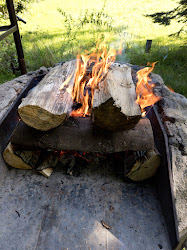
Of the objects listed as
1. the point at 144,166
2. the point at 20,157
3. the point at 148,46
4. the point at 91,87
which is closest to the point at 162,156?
the point at 144,166

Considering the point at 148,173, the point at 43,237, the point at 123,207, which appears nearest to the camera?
the point at 43,237

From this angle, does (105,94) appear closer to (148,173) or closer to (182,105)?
(148,173)

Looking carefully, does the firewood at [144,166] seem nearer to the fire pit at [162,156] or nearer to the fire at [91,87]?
the fire pit at [162,156]

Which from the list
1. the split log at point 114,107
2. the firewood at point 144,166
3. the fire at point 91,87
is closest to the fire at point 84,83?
the fire at point 91,87

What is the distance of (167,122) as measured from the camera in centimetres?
245

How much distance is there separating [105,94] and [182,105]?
1463mm

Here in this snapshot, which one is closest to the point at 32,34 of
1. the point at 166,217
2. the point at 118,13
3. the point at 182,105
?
the point at 118,13

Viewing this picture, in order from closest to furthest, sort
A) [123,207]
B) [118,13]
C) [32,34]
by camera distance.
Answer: [123,207]
[32,34]
[118,13]

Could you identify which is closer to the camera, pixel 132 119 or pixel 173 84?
pixel 132 119

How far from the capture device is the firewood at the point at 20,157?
2.15 meters

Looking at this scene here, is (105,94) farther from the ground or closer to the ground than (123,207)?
farther from the ground

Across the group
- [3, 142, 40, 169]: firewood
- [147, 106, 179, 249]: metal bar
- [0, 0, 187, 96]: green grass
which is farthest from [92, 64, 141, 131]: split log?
[0, 0, 187, 96]: green grass

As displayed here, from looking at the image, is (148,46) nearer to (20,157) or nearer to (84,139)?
(84,139)

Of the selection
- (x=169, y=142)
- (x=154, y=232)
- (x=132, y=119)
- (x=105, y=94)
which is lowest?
(x=154, y=232)
